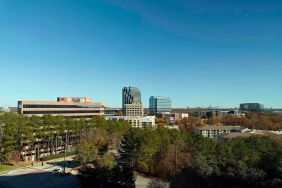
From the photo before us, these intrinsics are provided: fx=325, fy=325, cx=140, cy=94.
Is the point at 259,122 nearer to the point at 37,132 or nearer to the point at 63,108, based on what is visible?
the point at 63,108

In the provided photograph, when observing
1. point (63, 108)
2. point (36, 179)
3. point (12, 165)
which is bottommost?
point (36, 179)

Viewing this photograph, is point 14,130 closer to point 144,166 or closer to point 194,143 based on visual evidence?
point 144,166

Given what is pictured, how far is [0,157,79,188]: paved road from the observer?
49.3 metres

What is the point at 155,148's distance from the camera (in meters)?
56.2

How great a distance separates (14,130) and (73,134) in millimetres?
21076

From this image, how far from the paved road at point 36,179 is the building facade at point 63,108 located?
95.1 feet

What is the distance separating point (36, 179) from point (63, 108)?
4801 cm

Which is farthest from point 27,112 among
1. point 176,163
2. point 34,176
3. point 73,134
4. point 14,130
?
point 176,163

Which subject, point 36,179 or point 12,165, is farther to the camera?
point 12,165

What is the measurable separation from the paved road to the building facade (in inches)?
1141

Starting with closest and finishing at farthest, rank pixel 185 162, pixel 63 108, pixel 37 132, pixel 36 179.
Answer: pixel 185 162 → pixel 36 179 → pixel 37 132 → pixel 63 108

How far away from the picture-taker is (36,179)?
53438 mm

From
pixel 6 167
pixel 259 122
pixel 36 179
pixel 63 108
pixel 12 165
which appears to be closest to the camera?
pixel 36 179

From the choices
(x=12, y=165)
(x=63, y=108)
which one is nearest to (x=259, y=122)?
(x=63, y=108)
